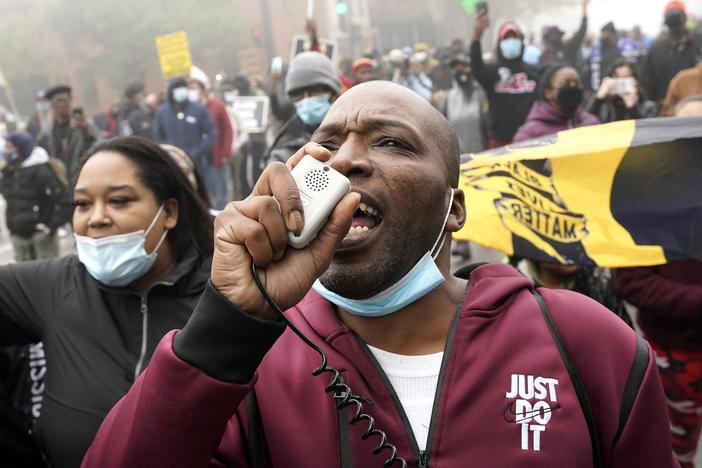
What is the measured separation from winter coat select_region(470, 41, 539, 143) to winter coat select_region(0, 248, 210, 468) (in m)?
5.44

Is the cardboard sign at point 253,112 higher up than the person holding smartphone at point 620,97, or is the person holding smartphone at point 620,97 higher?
the person holding smartphone at point 620,97

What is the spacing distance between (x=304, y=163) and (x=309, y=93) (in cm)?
449

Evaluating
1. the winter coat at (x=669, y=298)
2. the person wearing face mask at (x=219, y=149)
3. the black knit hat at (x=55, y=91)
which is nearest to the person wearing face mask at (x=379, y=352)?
the winter coat at (x=669, y=298)

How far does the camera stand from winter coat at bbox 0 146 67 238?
7988 millimetres

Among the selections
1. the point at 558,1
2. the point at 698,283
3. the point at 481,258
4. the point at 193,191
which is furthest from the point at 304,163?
the point at 558,1

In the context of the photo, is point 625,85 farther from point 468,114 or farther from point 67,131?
point 67,131

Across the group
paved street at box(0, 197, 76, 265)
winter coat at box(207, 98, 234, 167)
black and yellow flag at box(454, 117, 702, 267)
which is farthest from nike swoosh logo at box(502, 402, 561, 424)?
paved street at box(0, 197, 76, 265)

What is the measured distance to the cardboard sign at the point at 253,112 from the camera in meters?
12.7

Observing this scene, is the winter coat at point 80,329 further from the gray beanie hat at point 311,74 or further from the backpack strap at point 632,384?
the gray beanie hat at point 311,74

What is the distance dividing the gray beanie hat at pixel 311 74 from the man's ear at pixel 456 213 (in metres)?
3.97

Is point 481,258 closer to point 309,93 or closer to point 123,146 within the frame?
point 309,93

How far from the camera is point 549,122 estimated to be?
18.9 feet

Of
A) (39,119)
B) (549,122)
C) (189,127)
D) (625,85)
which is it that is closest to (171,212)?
(549,122)

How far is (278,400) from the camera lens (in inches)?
66.9
